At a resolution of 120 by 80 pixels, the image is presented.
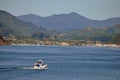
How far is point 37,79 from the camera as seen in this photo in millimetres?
95188

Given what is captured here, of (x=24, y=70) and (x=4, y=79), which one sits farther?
(x=24, y=70)

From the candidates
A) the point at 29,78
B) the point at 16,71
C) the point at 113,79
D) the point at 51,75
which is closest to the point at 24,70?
the point at 16,71

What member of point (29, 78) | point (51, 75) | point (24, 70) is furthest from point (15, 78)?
point (24, 70)

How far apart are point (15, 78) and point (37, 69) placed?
88.2 ft

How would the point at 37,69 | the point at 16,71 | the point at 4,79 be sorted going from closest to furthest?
the point at 4,79, the point at 16,71, the point at 37,69

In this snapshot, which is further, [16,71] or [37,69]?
[37,69]

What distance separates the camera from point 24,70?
116 meters

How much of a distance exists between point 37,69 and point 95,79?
92.9 ft

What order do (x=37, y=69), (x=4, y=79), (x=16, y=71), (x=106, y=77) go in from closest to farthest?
(x=4, y=79)
(x=106, y=77)
(x=16, y=71)
(x=37, y=69)

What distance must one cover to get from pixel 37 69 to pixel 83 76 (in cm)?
2128

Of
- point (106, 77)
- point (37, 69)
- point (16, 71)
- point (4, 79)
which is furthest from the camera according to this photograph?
point (37, 69)

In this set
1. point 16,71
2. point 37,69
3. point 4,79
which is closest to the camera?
point 4,79

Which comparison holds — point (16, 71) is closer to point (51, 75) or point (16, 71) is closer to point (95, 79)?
point (51, 75)

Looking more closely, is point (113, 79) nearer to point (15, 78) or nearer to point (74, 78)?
point (74, 78)
